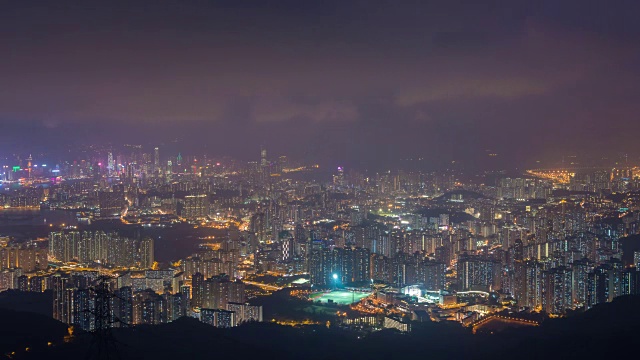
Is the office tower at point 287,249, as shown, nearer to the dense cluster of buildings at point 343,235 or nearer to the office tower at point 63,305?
the dense cluster of buildings at point 343,235

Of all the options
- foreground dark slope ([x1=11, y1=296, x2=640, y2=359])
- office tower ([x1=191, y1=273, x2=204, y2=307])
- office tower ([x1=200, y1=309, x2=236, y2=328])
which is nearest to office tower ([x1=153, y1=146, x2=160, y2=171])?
office tower ([x1=191, y1=273, x2=204, y2=307])

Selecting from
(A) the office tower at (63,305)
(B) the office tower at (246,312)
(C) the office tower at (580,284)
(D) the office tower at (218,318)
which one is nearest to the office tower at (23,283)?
(A) the office tower at (63,305)

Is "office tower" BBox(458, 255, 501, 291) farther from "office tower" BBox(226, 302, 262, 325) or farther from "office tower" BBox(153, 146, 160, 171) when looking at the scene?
"office tower" BBox(153, 146, 160, 171)

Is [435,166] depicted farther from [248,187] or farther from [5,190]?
[5,190]

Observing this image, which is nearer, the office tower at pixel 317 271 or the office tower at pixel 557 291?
the office tower at pixel 557 291

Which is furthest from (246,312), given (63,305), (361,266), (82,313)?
(361,266)

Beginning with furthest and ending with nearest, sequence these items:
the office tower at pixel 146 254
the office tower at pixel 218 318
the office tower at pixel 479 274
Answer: the office tower at pixel 146 254 < the office tower at pixel 479 274 < the office tower at pixel 218 318

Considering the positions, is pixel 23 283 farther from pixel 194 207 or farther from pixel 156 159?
pixel 156 159
